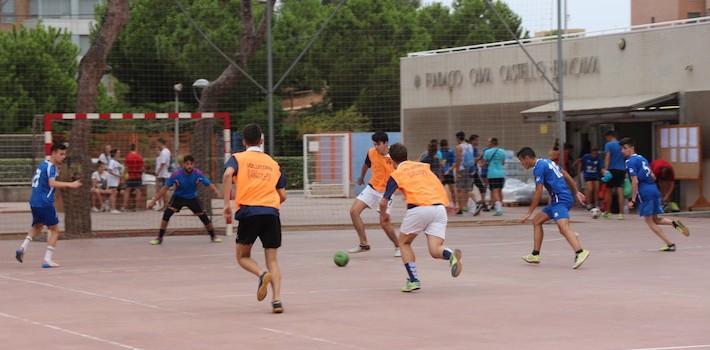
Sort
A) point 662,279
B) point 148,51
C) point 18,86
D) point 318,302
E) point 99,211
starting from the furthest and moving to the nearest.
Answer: point 148,51 → point 18,86 → point 99,211 → point 662,279 → point 318,302

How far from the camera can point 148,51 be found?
189 feet

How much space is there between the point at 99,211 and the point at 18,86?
78.2 ft

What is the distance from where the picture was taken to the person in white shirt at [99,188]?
29763 millimetres

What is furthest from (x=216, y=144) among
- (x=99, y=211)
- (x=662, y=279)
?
(x=662, y=279)

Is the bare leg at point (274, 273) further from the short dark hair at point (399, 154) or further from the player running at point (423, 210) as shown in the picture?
Result: the short dark hair at point (399, 154)

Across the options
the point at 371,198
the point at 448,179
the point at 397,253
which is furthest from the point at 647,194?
the point at 448,179

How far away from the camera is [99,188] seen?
30016mm

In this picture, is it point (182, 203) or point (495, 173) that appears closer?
point (182, 203)

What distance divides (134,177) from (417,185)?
16.6 meters

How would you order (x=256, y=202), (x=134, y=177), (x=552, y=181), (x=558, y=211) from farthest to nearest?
(x=134, y=177), (x=552, y=181), (x=558, y=211), (x=256, y=202)

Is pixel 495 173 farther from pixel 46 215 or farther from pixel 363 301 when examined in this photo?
pixel 363 301

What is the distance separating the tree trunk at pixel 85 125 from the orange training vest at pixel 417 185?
33.6ft

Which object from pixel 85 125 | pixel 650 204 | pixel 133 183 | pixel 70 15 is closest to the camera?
pixel 650 204

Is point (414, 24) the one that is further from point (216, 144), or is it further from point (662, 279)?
point (662, 279)
